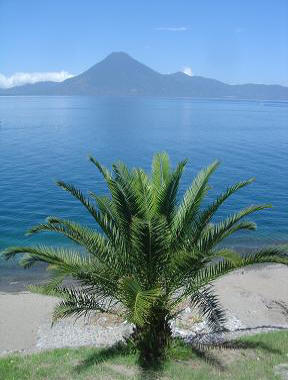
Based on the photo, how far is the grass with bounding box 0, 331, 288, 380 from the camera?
1205 cm

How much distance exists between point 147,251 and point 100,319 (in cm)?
900

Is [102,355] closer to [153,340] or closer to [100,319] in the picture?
[153,340]

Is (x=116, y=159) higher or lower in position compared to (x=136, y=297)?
Answer: lower

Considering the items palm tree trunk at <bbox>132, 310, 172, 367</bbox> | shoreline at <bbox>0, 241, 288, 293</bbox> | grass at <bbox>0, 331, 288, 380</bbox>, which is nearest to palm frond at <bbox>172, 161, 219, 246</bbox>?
palm tree trunk at <bbox>132, 310, 172, 367</bbox>

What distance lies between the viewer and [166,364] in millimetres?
12391

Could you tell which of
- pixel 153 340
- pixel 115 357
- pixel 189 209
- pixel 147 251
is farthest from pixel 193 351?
pixel 189 209

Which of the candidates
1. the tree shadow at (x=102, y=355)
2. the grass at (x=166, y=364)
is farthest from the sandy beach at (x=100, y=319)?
the grass at (x=166, y=364)

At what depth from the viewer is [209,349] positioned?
44.7ft

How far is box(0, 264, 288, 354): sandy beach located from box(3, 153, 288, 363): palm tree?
519 cm

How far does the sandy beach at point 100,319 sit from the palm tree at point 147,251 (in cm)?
519

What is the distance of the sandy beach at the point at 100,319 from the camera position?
17.8m

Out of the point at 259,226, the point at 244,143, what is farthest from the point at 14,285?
the point at 244,143

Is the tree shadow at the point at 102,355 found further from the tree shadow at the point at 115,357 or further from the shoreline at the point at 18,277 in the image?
the shoreline at the point at 18,277

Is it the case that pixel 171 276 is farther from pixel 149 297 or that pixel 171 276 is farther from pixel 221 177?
pixel 221 177
